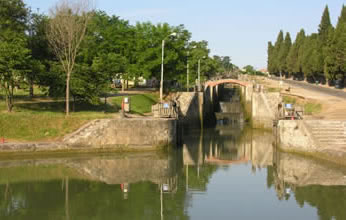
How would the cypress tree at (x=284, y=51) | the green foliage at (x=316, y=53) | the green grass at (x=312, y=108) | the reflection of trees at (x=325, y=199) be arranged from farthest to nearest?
1. the cypress tree at (x=284, y=51)
2. the green foliage at (x=316, y=53)
3. the green grass at (x=312, y=108)
4. the reflection of trees at (x=325, y=199)

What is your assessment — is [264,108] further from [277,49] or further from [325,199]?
[277,49]

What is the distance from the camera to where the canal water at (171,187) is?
69.3 ft

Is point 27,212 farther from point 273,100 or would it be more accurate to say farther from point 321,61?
point 321,61

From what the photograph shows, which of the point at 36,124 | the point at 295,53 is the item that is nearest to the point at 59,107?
the point at 36,124

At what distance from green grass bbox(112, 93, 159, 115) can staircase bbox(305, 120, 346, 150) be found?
20676 mm

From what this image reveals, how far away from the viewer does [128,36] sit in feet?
212

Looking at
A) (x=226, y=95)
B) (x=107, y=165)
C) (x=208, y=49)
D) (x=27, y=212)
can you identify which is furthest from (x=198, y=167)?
(x=208, y=49)

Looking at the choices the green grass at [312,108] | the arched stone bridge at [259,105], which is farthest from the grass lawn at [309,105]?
the arched stone bridge at [259,105]

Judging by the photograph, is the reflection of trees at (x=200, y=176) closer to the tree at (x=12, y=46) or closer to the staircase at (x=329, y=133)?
the staircase at (x=329, y=133)

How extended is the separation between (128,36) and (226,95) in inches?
1413

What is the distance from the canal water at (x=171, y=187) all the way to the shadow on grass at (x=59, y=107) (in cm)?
990

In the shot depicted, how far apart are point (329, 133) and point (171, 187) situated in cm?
1489

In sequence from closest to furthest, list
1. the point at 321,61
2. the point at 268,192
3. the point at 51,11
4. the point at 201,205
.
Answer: the point at 201,205 → the point at 268,192 → the point at 51,11 → the point at 321,61

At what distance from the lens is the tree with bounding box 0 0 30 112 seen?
3703 centimetres
